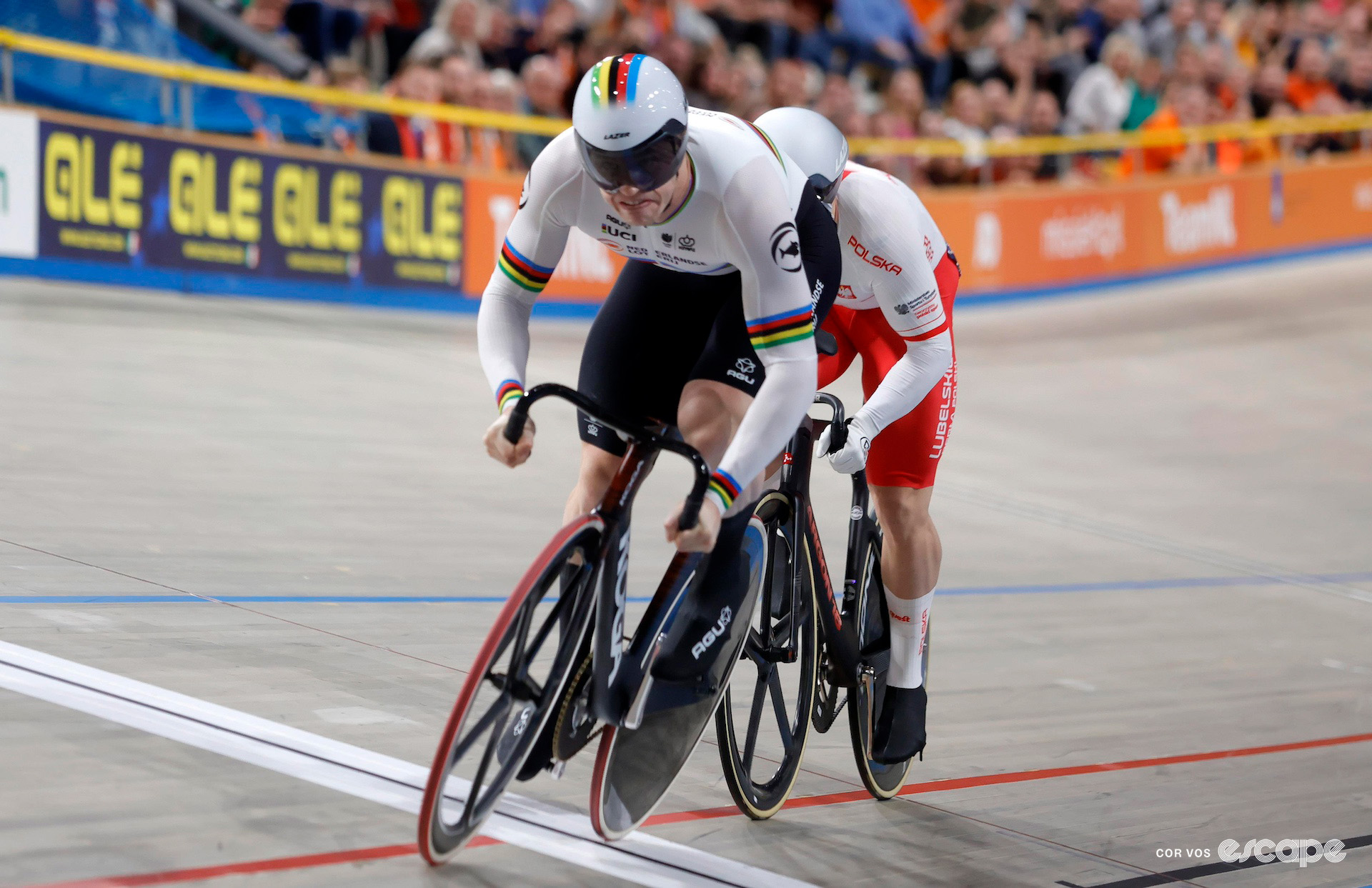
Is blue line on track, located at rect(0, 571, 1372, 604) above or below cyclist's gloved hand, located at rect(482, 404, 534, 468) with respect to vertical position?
below

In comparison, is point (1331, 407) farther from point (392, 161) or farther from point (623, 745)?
point (623, 745)

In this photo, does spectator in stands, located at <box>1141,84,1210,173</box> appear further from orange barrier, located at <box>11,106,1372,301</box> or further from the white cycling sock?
the white cycling sock

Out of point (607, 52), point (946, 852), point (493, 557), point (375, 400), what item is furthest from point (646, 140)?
point (607, 52)

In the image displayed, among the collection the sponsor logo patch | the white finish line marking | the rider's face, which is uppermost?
the rider's face

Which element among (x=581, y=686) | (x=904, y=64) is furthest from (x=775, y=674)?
(x=904, y=64)

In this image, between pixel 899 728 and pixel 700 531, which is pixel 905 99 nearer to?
pixel 899 728

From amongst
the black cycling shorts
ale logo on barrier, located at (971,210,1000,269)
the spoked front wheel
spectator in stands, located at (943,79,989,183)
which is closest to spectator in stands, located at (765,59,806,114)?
spectator in stands, located at (943,79,989,183)

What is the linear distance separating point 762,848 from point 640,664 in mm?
482

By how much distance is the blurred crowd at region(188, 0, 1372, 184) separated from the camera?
10133mm

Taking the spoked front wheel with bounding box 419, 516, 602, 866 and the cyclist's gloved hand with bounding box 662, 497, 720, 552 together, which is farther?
the cyclist's gloved hand with bounding box 662, 497, 720, 552

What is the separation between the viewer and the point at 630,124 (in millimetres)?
2533

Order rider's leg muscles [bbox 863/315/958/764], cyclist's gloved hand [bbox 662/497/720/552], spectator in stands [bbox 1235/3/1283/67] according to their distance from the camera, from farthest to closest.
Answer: spectator in stands [bbox 1235/3/1283/67]
rider's leg muscles [bbox 863/315/958/764]
cyclist's gloved hand [bbox 662/497/720/552]

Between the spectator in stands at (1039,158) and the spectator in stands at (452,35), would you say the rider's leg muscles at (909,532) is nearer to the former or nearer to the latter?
the spectator in stands at (452,35)

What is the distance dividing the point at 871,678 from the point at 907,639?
13cm
